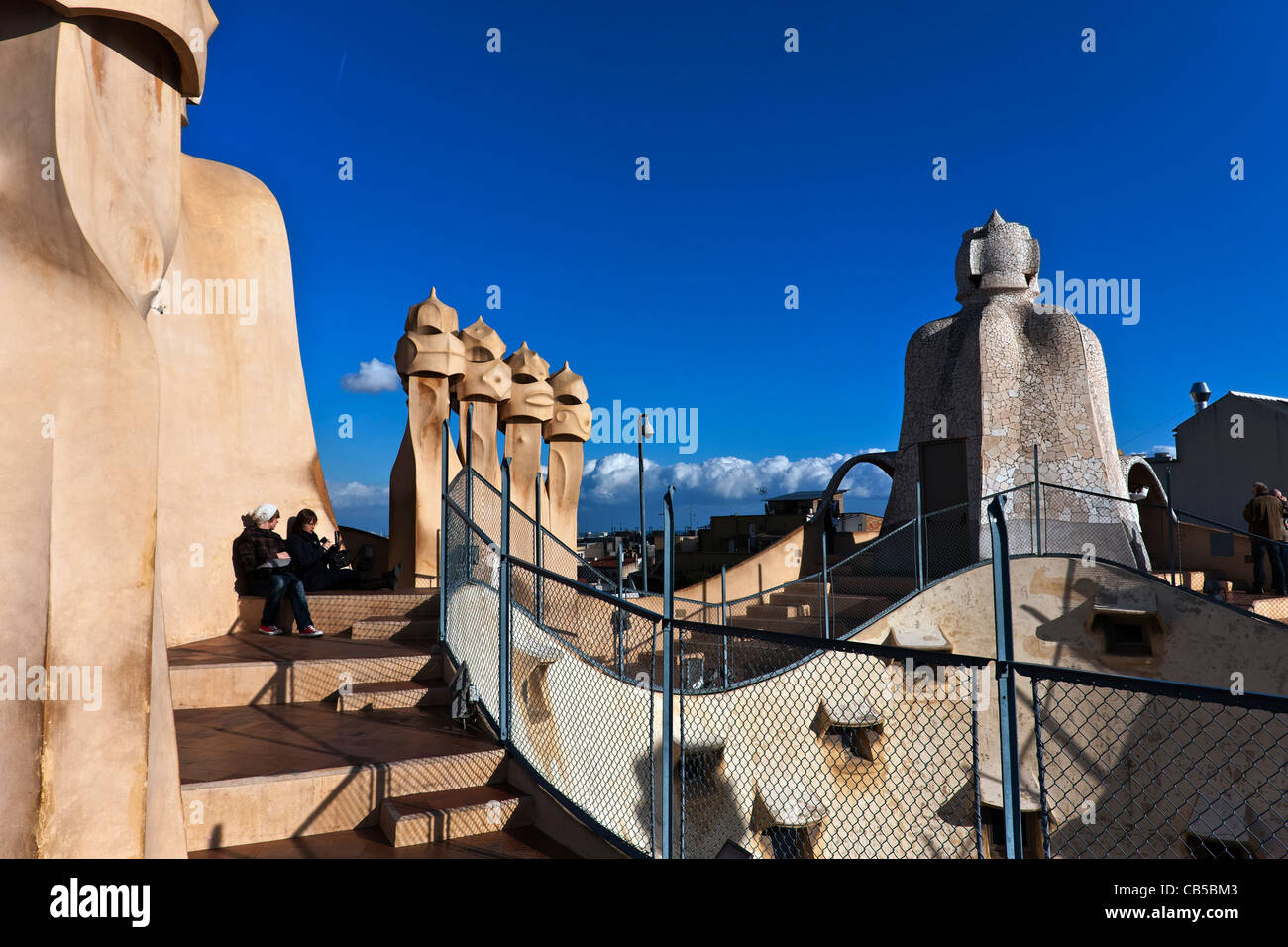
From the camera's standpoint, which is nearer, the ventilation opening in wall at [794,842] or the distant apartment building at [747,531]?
the ventilation opening in wall at [794,842]

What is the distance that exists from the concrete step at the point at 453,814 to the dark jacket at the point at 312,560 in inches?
186

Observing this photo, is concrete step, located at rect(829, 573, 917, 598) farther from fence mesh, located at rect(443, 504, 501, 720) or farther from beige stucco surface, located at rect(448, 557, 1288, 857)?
fence mesh, located at rect(443, 504, 501, 720)

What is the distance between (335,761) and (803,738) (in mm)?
7042

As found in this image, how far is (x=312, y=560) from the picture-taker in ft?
29.0

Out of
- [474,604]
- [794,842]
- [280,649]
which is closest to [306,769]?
[474,604]

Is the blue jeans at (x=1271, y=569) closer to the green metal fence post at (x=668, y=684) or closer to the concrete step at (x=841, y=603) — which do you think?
the concrete step at (x=841, y=603)

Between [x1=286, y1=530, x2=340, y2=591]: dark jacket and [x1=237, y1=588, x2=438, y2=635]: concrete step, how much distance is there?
0.44 metres

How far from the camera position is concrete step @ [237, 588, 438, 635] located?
28.2 feet

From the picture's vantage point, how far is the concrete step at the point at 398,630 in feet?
26.0

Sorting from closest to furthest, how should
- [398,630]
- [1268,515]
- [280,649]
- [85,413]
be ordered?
[85,413]
[280,649]
[398,630]
[1268,515]

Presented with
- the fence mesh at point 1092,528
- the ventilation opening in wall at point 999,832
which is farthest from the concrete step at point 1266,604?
the ventilation opening in wall at point 999,832

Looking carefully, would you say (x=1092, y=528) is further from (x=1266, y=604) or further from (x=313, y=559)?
(x=313, y=559)
